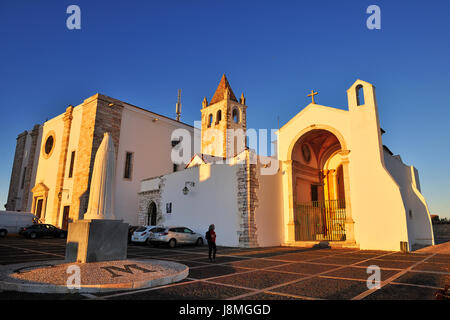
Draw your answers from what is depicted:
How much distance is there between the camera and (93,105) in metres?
23.4

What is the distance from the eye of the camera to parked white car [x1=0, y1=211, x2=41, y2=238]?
2136 centimetres

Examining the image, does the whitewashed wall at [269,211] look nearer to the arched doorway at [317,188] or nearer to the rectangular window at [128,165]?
the arched doorway at [317,188]

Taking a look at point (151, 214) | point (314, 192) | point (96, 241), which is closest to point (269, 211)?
point (314, 192)

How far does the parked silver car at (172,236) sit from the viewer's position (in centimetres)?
1497

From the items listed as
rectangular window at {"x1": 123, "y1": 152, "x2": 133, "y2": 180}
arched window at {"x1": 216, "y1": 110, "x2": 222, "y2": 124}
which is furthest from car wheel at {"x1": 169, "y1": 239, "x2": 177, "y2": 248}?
arched window at {"x1": 216, "y1": 110, "x2": 222, "y2": 124}

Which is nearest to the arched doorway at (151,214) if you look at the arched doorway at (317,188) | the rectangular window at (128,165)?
the rectangular window at (128,165)

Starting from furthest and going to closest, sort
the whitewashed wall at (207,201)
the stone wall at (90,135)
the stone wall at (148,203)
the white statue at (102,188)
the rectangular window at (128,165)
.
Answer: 1. the rectangular window at (128,165)
2. the stone wall at (90,135)
3. the stone wall at (148,203)
4. the whitewashed wall at (207,201)
5. the white statue at (102,188)

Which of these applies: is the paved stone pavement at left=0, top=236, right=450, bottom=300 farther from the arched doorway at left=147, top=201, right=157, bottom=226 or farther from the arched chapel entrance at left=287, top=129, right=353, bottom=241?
the arched doorway at left=147, top=201, right=157, bottom=226

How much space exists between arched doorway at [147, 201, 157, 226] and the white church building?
3.1 inches

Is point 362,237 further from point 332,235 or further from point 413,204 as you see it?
point 413,204

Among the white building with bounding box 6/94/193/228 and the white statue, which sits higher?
the white building with bounding box 6/94/193/228

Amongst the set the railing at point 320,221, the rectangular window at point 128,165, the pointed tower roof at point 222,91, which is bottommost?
the railing at point 320,221
